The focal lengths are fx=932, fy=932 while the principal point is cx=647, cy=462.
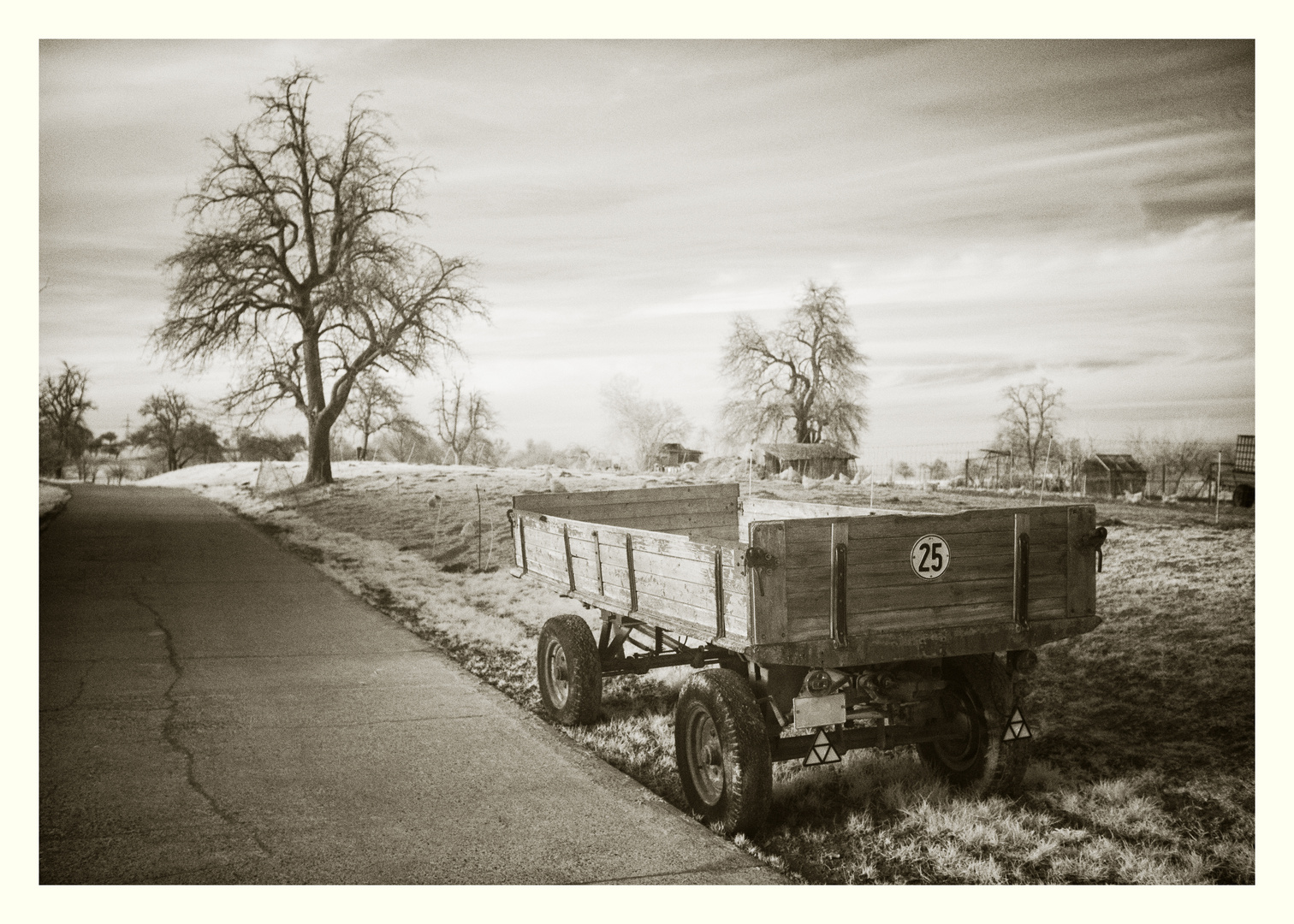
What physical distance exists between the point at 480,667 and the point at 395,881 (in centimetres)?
363

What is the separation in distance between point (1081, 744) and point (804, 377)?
14176 millimetres

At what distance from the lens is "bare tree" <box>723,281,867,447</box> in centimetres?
1389

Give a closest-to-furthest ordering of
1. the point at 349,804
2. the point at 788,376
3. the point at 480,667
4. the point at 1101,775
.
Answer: the point at 349,804 < the point at 1101,775 < the point at 480,667 < the point at 788,376

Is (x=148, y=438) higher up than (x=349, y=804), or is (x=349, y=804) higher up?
(x=148, y=438)

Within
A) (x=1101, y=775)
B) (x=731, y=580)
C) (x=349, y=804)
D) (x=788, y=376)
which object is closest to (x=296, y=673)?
(x=349, y=804)

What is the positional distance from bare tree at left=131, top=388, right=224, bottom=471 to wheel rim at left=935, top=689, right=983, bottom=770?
12891mm

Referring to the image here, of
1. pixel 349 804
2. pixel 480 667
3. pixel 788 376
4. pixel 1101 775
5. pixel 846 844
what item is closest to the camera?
pixel 846 844

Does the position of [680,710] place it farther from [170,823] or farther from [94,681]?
[94,681]

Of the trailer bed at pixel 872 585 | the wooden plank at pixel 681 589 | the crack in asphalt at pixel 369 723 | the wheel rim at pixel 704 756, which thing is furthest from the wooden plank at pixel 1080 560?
the crack in asphalt at pixel 369 723

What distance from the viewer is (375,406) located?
25500 millimetres

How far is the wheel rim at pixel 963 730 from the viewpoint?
459 centimetres

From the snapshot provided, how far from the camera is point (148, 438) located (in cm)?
2212

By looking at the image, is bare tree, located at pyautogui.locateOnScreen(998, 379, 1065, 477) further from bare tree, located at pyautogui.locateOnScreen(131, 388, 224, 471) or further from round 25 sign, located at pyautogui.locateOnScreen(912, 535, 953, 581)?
bare tree, located at pyautogui.locateOnScreen(131, 388, 224, 471)

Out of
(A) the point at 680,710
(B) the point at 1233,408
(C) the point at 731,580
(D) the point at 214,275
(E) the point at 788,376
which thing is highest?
(D) the point at 214,275
